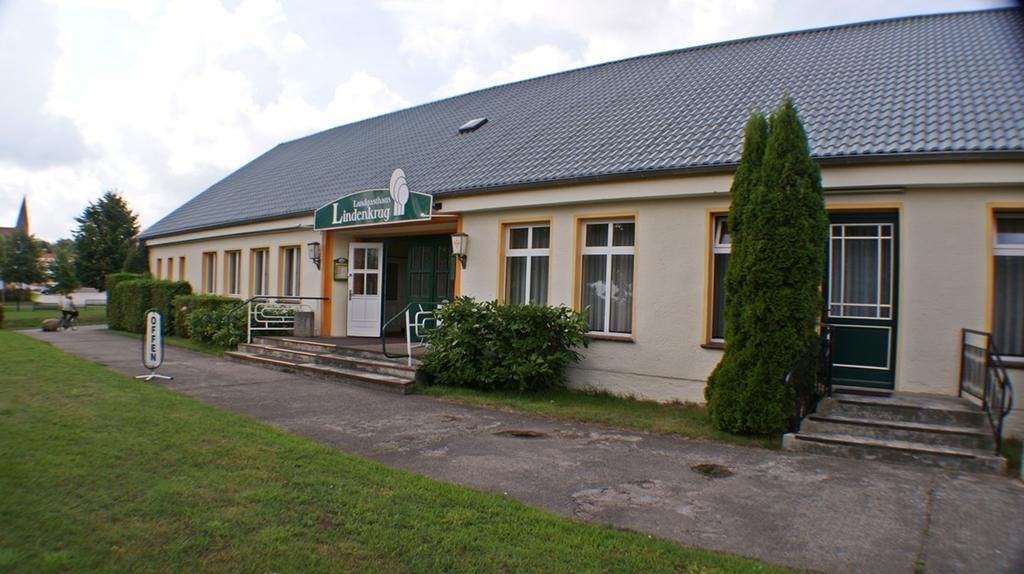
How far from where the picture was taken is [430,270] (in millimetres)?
15039

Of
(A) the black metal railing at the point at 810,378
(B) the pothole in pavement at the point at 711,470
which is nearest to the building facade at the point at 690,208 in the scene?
(A) the black metal railing at the point at 810,378

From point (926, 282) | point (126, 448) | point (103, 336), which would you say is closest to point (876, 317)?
point (926, 282)

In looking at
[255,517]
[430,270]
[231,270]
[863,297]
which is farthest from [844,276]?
[231,270]

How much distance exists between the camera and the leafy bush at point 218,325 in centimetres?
1606

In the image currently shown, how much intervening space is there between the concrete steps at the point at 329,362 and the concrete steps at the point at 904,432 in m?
6.17

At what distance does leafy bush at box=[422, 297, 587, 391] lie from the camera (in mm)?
10180

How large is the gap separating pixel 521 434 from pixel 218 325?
11.8 m

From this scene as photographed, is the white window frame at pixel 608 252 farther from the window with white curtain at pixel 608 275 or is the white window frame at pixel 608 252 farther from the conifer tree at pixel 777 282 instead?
the conifer tree at pixel 777 282

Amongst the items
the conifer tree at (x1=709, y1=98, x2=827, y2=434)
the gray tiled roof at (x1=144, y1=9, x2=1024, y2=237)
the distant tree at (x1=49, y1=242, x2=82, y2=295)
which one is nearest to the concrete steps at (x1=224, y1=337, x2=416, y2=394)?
the gray tiled roof at (x1=144, y1=9, x2=1024, y2=237)

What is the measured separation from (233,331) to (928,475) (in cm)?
1456

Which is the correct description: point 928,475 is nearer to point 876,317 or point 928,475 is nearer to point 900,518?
point 900,518

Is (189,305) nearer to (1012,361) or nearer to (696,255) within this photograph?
(696,255)

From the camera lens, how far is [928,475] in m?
6.33

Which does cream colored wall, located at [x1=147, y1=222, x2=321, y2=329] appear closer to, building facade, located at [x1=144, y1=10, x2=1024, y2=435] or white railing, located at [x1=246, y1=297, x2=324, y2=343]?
building facade, located at [x1=144, y1=10, x2=1024, y2=435]
